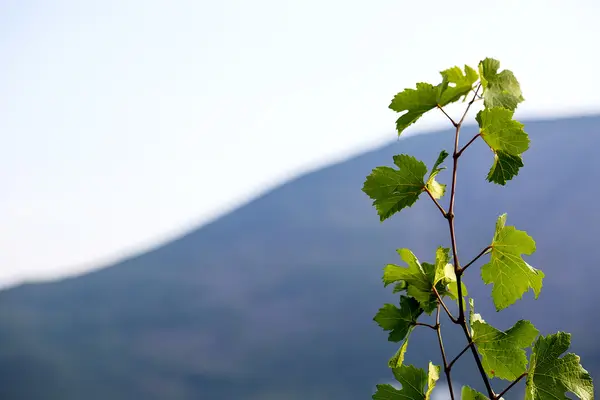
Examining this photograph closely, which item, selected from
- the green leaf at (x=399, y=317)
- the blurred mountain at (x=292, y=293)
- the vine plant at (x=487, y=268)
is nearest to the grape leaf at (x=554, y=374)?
the vine plant at (x=487, y=268)

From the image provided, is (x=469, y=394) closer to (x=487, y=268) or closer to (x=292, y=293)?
(x=487, y=268)

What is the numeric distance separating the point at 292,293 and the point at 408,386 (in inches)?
318

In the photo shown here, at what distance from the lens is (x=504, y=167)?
1.54ft

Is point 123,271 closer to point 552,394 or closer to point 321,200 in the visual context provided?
point 321,200

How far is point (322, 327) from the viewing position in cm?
804

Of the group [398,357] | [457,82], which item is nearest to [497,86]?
[457,82]

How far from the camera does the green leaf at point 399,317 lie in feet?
1.70

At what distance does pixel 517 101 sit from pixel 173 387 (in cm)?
828

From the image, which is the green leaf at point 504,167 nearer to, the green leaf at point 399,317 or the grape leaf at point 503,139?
the grape leaf at point 503,139

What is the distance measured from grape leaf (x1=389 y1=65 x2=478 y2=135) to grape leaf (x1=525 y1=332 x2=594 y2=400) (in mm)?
201

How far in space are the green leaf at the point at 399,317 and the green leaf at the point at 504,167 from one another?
5.1 inches

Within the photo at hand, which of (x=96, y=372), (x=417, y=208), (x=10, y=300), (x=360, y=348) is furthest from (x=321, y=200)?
(x=10, y=300)

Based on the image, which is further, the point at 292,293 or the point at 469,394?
the point at 292,293

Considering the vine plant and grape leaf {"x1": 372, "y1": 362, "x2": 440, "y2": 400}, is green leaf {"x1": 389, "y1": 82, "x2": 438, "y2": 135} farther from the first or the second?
grape leaf {"x1": 372, "y1": 362, "x2": 440, "y2": 400}
